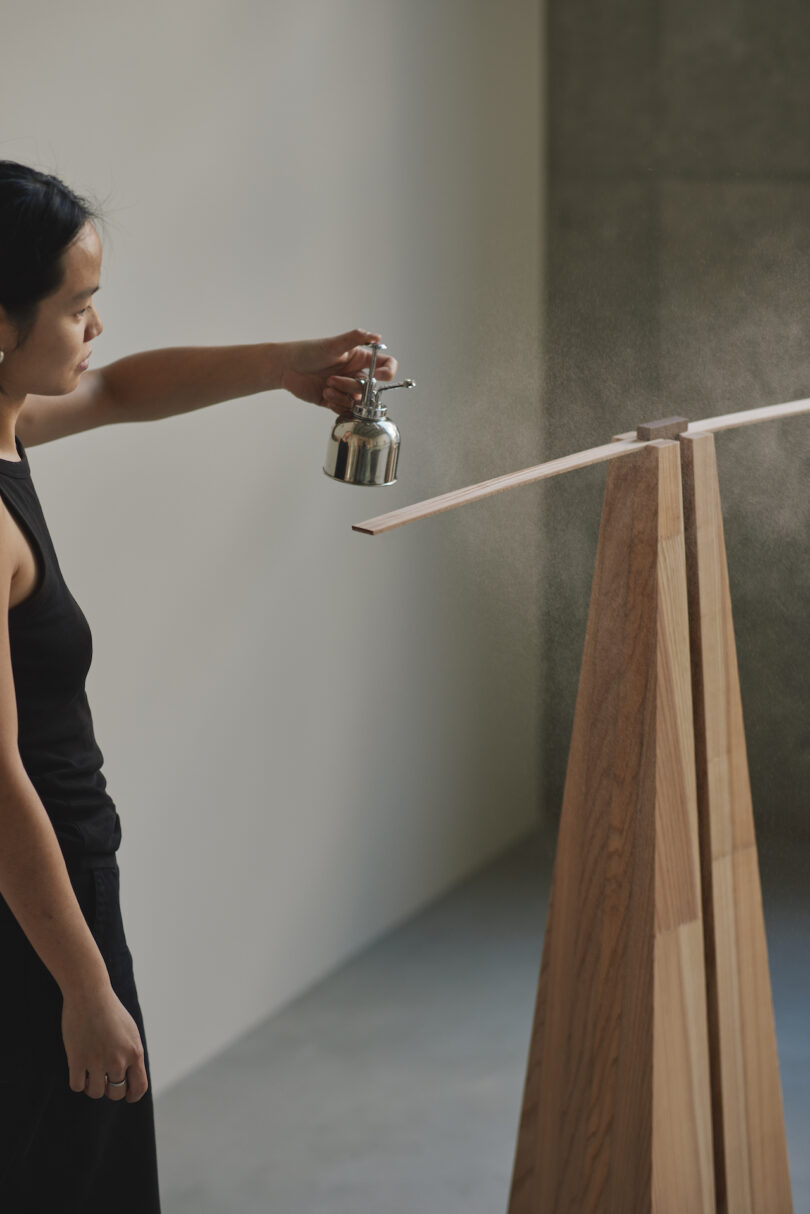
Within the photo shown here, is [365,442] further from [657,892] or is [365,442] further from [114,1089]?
[114,1089]

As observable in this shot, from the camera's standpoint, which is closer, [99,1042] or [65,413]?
[99,1042]

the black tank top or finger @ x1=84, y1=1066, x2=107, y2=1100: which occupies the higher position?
the black tank top

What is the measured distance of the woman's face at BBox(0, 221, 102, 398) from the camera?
1.12m

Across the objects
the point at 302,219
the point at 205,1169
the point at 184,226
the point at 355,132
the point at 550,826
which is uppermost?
the point at 355,132

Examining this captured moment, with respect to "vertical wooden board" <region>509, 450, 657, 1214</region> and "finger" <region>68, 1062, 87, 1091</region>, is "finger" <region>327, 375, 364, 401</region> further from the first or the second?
"finger" <region>68, 1062, 87, 1091</region>

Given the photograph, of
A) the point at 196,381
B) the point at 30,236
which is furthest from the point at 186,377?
the point at 30,236

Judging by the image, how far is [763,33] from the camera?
8.95ft

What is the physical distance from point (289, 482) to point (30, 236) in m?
1.19

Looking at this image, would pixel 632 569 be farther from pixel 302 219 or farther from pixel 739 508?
pixel 739 508

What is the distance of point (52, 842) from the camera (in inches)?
42.4

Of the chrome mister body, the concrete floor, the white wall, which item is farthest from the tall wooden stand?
the white wall

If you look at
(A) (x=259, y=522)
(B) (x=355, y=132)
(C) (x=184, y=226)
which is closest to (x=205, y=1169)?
(A) (x=259, y=522)

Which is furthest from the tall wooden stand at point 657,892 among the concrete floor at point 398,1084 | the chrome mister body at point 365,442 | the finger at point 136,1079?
the finger at point 136,1079

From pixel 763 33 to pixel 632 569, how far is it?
1.86m
